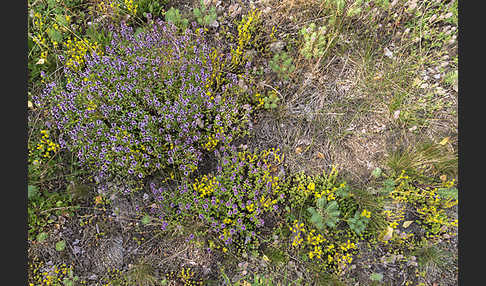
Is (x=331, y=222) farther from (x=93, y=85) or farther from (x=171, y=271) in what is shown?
(x=93, y=85)

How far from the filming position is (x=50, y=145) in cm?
310

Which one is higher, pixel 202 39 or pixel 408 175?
pixel 202 39

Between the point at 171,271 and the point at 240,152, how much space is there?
1.44 metres

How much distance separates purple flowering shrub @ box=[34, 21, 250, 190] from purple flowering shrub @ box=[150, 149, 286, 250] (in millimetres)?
242

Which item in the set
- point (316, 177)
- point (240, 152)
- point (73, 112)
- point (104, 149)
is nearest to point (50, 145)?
point (73, 112)

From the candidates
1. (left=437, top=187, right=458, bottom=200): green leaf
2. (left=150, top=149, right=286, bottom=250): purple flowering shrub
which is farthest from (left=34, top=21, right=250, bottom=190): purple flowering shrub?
(left=437, top=187, right=458, bottom=200): green leaf

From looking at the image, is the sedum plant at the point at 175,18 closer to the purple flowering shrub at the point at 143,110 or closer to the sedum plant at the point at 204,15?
the sedum plant at the point at 204,15

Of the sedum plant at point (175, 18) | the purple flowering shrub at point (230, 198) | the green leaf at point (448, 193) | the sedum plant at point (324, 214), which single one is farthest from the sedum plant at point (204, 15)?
the green leaf at point (448, 193)

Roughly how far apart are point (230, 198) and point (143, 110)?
4.24ft

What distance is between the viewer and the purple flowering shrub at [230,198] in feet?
9.78

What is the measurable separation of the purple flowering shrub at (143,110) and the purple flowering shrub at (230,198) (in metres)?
0.24

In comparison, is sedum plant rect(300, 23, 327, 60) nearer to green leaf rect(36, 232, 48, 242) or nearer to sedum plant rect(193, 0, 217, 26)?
sedum plant rect(193, 0, 217, 26)

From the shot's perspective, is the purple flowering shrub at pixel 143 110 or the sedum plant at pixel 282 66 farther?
the sedum plant at pixel 282 66

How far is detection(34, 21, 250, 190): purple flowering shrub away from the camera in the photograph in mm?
2992
